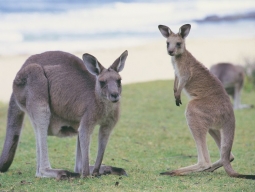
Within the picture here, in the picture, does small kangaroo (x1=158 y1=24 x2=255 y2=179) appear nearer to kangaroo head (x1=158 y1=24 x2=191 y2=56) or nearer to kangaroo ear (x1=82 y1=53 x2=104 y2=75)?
kangaroo head (x1=158 y1=24 x2=191 y2=56)

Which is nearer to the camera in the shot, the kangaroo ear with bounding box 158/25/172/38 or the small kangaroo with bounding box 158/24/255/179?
the small kangaroo with bounding box 158/24/255/179

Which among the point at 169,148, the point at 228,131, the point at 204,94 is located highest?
the point at 204,94

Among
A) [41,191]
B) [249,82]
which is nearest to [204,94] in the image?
[41,191]

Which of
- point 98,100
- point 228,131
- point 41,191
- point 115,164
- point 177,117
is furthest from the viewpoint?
point 177,117

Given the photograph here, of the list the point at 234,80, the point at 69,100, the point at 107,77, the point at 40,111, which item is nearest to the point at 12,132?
the point at 40,111

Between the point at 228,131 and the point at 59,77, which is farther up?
the point at 59,77

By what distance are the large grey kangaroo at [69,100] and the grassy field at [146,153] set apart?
0.32 metres

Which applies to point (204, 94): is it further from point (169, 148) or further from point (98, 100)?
point (169, 148)

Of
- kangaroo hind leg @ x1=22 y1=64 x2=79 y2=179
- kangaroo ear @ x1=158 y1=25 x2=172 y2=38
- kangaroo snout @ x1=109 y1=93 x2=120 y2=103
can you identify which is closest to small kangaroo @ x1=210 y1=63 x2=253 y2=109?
kangaroo ear @ x1=158 y1=25 x2=172 y2=38

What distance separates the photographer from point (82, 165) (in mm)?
6094

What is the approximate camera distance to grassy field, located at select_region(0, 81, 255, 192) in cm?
579

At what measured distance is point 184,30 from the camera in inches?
272

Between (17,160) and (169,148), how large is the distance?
2437mm

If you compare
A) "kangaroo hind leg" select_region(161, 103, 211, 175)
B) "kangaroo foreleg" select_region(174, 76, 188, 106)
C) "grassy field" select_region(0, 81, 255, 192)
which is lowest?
"grassy field" select_region(0, 81, 255, 192)
